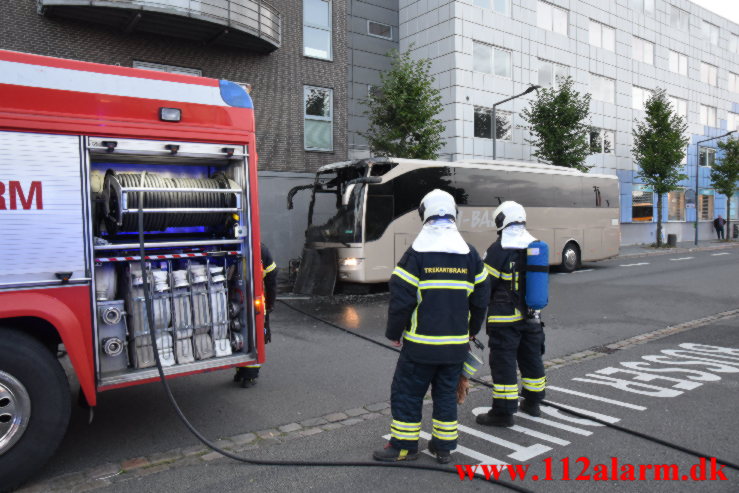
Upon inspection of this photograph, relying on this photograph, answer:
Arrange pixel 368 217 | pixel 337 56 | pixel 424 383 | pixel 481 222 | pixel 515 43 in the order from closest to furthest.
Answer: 1. pixel 424 383
2. pixel 368 217
3. pixel 481 222
4. pixel 337 56
5. pixel 515 43

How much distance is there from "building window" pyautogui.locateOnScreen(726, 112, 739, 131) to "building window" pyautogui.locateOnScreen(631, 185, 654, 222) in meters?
14.2

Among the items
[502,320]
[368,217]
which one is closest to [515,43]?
[368,217]

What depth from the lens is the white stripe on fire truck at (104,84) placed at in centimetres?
387

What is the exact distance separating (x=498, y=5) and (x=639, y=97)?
44.5ft

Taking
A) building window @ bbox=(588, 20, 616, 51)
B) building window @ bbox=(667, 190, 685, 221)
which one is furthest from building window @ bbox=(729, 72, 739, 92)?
building window @ bbox=(588, 20, 616, 51)

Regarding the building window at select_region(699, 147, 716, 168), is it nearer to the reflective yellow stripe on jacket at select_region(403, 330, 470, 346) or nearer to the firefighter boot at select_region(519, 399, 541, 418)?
the firefighter boot at select_region(519, 399, 541, 418)

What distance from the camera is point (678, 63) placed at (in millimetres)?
38969

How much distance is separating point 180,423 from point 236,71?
15.3 metres

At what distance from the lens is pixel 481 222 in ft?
51.3

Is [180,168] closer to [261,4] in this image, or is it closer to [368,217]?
[368,217]

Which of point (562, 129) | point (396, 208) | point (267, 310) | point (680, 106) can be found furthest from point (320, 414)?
point (680, 106)

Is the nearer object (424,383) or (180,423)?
(424,383)

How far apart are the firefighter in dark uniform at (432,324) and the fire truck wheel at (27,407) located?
2.25 metres

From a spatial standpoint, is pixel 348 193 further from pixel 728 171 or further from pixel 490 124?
pixel 728 171
